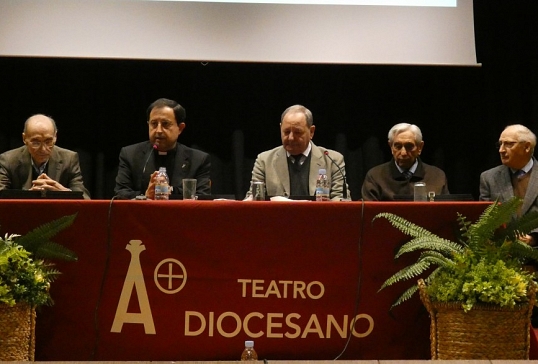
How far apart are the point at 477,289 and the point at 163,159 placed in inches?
95.4

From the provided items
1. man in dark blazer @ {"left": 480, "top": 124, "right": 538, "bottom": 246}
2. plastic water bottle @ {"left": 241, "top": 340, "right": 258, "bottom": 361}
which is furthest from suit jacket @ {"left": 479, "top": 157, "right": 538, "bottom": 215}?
plastic water bottle @ {"left": 241, "top": 340, "right": 258, "bottom": 361}

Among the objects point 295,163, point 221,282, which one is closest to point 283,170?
point 295,163

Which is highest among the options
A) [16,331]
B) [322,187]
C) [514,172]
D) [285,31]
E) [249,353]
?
[285,31]

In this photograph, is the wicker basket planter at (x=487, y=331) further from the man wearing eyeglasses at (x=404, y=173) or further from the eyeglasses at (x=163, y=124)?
the eyeglasses at (x=163, y=124)

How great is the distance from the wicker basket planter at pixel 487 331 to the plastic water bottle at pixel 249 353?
74 centimetres

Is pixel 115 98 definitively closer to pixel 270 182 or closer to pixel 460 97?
pixel 270 182

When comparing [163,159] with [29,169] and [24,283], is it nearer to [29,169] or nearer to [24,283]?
[29,169]

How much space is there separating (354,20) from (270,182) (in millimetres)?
1417

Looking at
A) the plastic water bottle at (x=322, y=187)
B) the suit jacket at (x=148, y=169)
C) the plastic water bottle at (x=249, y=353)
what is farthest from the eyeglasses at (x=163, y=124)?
the plastic water bottle at (x=249, y=353)

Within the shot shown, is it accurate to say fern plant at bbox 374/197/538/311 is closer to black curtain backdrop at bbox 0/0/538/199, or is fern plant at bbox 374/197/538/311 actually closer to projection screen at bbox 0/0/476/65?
projection screen at bbox 0/0/476/65

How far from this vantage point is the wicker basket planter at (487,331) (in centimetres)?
297

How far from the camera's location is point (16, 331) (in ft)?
9.70

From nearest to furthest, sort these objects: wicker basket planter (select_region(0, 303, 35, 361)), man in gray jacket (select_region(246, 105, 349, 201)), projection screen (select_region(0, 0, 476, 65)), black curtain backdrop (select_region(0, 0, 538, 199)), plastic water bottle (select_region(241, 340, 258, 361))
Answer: wicker basket planter (select_region(0, 303, 35, 361)), plastic water bottle (select_region(241, 340, 258, 361)), man in gray jacket (select_region(246, 105, 349, 201)), projection screen (select_region(0, 0, 476, 65)), black curtain backdrop (select_region(0, 0, 538, 199))

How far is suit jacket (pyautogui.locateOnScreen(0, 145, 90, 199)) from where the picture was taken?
466 centimetres
